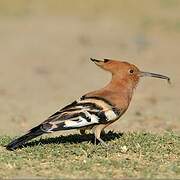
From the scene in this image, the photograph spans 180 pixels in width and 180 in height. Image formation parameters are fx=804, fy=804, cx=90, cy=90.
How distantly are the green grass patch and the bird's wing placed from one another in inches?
10.1

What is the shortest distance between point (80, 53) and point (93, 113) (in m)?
10.1

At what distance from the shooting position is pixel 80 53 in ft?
58.9

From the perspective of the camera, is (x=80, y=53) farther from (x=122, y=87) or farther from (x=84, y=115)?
(x=84, y=115)

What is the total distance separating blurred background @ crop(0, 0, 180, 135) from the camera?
1255 centimetres

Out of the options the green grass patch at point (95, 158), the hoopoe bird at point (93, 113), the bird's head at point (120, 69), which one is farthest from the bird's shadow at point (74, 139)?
the bird's head at point (120, 69)

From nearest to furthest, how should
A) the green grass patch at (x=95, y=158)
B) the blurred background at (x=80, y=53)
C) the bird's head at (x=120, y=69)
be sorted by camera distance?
the green grass patch at (x=95, y=158)
the bird's head at (x=120, y=69)
the blurred background at (x=80, y=53)

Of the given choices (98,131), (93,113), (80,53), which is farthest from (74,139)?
(80,53)

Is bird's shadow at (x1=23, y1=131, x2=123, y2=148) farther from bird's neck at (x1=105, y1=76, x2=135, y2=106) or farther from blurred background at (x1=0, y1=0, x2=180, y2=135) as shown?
blurred background at (x1=0, y1=0, x2=180, y2=135)

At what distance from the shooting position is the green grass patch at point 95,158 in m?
7.19

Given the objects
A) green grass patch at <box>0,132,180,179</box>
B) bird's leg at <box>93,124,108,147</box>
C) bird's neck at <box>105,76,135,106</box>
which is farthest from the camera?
bird's neck at <box>105,76,135,106</box>

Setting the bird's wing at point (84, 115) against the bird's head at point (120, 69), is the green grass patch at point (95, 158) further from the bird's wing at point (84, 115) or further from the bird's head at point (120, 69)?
the bird's head at point (120, 69)

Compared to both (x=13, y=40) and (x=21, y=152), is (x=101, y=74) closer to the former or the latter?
(x=13, y=40)

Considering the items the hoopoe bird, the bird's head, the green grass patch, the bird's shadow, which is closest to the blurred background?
the bird's shadow

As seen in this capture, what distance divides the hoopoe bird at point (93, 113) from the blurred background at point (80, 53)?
249 cm
